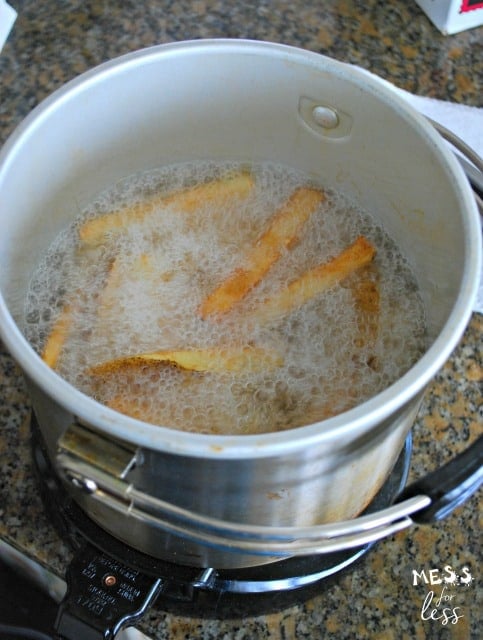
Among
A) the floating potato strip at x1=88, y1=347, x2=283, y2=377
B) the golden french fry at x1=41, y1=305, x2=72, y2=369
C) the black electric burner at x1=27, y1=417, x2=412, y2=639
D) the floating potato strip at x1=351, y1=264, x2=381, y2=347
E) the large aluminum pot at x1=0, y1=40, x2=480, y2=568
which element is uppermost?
the large aluminum pot at x1=0, y1=40, x2=480, y2=568

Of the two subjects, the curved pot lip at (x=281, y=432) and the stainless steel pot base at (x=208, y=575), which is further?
the stainless steel pot base at (x=208, y=575)

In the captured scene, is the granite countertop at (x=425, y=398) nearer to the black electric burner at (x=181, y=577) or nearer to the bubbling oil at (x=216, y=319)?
the black electric burner at (x=181, y=577)

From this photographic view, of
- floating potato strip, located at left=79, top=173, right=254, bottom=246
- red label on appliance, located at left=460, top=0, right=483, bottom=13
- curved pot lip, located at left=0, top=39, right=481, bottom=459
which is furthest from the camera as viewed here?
red label on appliance, located at left=460, top=0, right=483, bottom=13

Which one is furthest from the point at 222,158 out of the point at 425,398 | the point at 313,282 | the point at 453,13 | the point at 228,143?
the point at 453,13

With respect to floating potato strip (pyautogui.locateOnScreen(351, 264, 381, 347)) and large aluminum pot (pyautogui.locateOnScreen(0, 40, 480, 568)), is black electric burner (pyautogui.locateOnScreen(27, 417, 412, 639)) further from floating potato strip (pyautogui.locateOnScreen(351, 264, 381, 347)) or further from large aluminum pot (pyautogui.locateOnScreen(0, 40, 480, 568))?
floating potato strip (pyautogui.locateOnScreen(351, 264, 381, 347))

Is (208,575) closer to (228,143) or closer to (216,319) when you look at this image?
(216,319)

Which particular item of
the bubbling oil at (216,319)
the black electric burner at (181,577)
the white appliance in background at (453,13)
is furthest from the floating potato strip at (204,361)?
the white appliance in background at (453,13)

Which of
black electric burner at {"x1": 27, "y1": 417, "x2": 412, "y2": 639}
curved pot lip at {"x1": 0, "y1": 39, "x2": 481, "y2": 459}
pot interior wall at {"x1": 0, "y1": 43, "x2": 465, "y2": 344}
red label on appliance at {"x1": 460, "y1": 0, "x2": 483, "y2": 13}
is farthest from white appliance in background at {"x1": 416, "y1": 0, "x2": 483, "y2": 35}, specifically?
black electric burner at {"x1": 27, "y1": 417, "x2": 412, "y2": 639}
